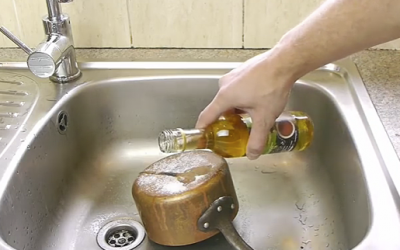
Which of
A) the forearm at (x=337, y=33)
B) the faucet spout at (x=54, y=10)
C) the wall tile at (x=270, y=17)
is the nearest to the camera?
the forearm at (x=337, y=33)

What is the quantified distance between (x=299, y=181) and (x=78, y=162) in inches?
15.5

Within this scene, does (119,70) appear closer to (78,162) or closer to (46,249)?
(78,162)

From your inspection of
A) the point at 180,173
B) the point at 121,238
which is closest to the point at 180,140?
the point at 180,173

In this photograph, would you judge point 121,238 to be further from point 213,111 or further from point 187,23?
point 187,23

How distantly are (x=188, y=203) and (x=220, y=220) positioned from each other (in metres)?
0.06

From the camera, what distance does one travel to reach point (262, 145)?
71 cm

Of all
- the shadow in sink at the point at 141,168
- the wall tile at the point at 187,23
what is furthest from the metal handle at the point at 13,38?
the wall tile at the point at 187,23

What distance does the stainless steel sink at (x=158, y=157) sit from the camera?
0.72 m

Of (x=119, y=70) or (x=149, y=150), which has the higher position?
(x=119, y=70)

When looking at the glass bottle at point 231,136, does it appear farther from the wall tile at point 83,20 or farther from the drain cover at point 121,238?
the wall tile at point 83,20

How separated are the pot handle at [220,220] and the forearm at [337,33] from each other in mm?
210

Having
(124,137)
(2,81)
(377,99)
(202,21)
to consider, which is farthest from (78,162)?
(377,99)

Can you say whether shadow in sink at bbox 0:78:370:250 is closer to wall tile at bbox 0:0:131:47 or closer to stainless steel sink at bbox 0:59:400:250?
stainless steel sink at bbox 0:59:400:250

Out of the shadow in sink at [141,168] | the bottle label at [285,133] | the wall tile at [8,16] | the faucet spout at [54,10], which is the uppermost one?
the faucet spout at [54,10]
